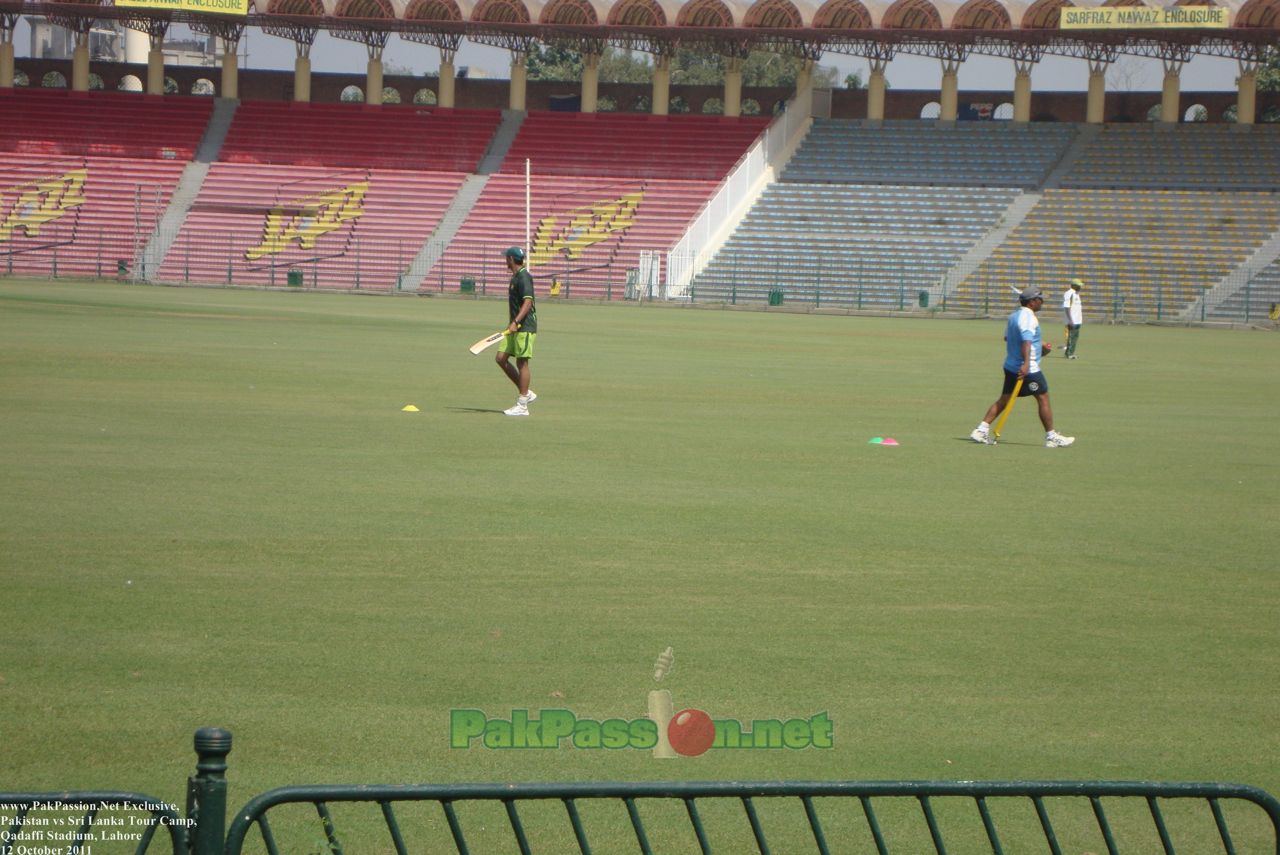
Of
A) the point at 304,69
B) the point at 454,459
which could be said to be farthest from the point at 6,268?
the point at 454,459

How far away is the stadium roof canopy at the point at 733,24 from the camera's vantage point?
2356 inches

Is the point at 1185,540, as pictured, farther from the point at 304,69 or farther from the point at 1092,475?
the point at 304,69

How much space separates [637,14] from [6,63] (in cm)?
2688

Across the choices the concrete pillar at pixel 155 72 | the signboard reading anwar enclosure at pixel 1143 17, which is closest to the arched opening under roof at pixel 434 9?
the concrete pillar at pixel 155 72

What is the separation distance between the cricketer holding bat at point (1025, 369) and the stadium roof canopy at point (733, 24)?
44626mm

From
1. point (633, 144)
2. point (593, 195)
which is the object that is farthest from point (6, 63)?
point (633, 144)

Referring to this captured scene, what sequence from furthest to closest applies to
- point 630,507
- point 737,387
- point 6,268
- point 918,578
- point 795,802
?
point 6,268, point 737,387, point 630,507, point 918,578, point 795,802

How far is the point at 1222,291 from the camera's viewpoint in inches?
2046

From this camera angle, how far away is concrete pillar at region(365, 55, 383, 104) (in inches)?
2702

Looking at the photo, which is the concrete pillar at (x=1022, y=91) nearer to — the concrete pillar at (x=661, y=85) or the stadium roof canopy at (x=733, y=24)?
the stadium roof canopy at (x=733, y=24)

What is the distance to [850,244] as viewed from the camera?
57.6 meters

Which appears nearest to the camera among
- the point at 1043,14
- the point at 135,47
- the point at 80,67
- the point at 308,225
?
the point at 1043,14

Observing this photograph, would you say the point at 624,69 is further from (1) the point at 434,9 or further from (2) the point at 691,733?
(2) the point at 691,733

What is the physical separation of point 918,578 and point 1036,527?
2.45m
